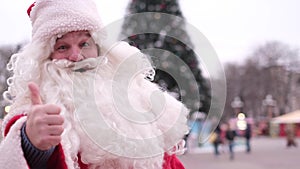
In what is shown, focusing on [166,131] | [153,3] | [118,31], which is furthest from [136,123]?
[153,3]

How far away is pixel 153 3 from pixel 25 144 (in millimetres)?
4632

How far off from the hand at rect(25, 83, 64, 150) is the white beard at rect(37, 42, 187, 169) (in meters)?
0.27

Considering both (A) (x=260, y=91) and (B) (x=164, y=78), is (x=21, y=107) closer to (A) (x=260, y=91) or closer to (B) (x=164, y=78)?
(B) (x=164, y=78)

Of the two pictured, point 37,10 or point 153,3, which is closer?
point 37,10

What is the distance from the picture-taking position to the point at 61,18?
1.91 m

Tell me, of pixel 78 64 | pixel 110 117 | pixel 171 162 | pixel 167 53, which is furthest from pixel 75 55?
pixel 171 162

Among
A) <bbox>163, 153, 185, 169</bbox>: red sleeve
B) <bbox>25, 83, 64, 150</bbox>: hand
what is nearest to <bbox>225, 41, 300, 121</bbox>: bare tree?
<bbox>163, 153, 185, 169</bbox>: red sleeve

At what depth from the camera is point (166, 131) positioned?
76.6 inches

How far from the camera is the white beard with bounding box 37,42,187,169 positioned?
1.75m

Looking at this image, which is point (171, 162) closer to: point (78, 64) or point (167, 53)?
point (167, 53)

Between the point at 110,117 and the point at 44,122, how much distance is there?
1.48ft

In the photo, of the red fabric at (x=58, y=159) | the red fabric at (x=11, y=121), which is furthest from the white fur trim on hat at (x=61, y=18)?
the red fabric at (x=58, y=159)

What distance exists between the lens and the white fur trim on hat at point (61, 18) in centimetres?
189

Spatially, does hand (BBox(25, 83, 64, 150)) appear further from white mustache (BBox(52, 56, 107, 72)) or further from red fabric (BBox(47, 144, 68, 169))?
white mustache (BBox(52, 56, 107, 72))
